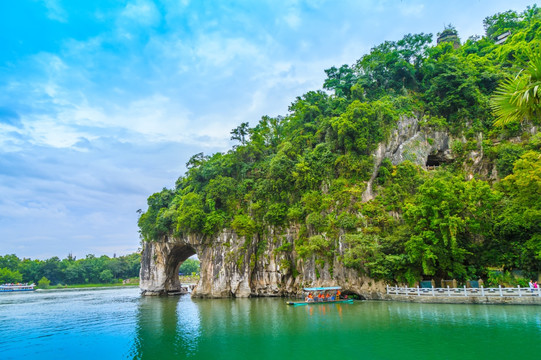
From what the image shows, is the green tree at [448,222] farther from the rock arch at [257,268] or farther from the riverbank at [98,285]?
the riverbank at [98,285]

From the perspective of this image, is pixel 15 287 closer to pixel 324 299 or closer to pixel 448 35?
pixel 324 299

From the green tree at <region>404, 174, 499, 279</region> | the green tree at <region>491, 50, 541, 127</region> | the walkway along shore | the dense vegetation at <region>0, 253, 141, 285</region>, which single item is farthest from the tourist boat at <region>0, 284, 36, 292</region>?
the green tree at <region>491, 50, 541, 127</region>

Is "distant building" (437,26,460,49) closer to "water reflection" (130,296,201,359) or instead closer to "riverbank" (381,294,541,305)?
"riverbank" (381,294,541,305)

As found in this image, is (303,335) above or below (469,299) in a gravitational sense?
below

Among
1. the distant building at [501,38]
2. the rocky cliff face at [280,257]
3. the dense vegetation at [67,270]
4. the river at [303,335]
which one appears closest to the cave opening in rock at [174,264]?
the rocky cliff face at [280,257]

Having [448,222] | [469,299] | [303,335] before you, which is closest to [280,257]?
[448,222]

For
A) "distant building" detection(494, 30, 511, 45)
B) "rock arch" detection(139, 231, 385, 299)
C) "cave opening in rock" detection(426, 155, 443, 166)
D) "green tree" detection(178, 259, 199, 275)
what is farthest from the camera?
"green tree" detection(178, 259, 199, 275)

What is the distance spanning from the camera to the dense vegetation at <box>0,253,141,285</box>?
226ft

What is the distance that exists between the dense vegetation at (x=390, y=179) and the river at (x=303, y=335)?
12.6ft

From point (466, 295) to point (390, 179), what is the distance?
1032 cm

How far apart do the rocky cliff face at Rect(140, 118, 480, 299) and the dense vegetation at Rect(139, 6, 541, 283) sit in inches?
26.2

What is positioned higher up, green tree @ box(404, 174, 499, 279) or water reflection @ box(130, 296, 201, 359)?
green tree @ box(404, 174, 499, 279)

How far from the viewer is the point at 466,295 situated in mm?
18625

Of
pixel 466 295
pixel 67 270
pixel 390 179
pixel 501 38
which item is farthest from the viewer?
pixel 67 270
